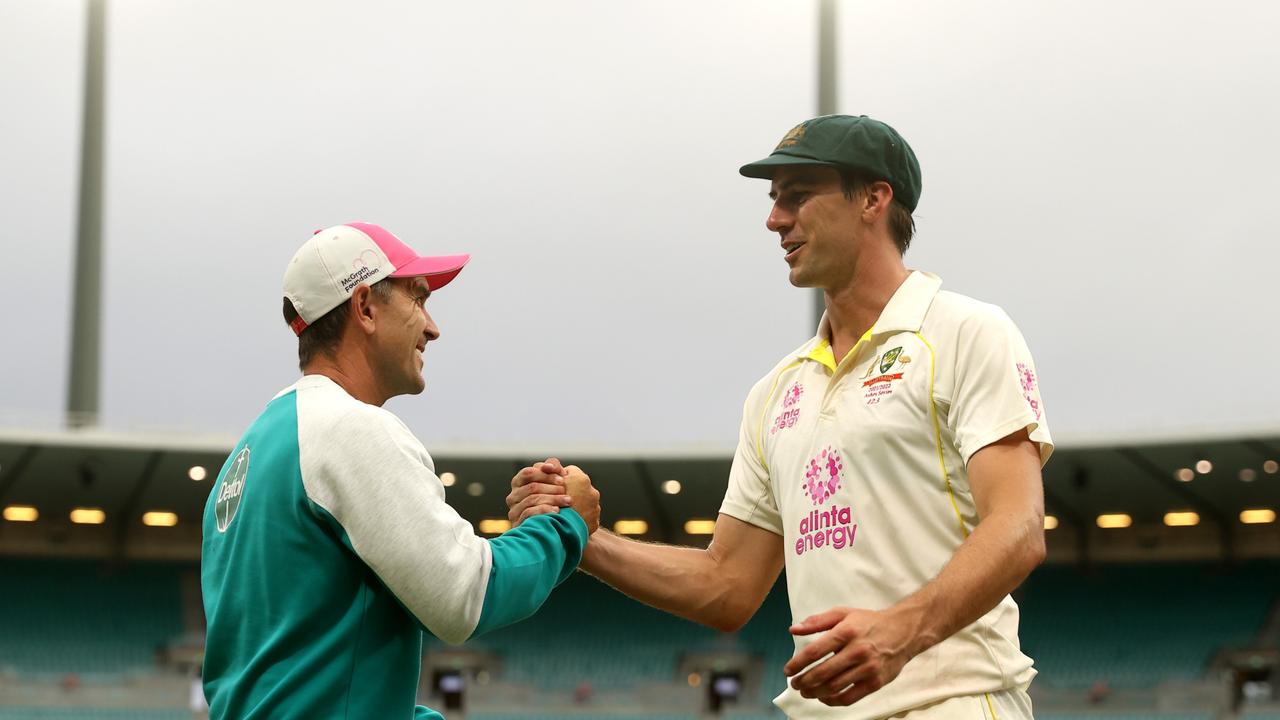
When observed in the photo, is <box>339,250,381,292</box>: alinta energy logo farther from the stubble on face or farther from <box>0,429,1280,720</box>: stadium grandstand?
<box>0,429,1280,720</box>: stadium grandstand

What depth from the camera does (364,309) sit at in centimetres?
→ 311

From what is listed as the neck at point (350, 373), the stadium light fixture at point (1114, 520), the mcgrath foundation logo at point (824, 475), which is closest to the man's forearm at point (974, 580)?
the mcgrath foundation logo at point (824, 475)

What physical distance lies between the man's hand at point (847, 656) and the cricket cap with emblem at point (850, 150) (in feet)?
3.95

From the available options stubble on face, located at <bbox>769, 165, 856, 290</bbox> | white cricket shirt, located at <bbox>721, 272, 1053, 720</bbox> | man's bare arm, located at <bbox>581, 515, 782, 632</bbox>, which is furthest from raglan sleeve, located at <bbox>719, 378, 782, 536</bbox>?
stubble on face, located at <bbox>769, 165, 856, 290</bbox>

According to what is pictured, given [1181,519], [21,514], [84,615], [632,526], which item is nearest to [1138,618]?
[1181,519]

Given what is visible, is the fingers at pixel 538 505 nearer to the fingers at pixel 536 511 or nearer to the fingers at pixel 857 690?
the fingers at pixel 536 511

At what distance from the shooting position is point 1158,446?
22.7 meters

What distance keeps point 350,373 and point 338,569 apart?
51 centimetres

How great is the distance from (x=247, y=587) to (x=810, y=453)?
4.24 feet

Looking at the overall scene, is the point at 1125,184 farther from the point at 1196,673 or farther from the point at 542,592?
the point at 542,592

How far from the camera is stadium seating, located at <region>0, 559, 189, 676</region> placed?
A: 26438 millimetres

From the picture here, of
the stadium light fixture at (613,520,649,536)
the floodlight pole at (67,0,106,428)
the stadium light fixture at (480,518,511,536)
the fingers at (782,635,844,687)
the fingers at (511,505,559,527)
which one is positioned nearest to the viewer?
the fingers at (782,635,844,687)

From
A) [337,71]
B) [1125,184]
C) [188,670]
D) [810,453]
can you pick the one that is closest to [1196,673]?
[1125,184]

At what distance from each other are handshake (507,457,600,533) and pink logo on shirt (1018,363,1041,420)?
40.0 inches
